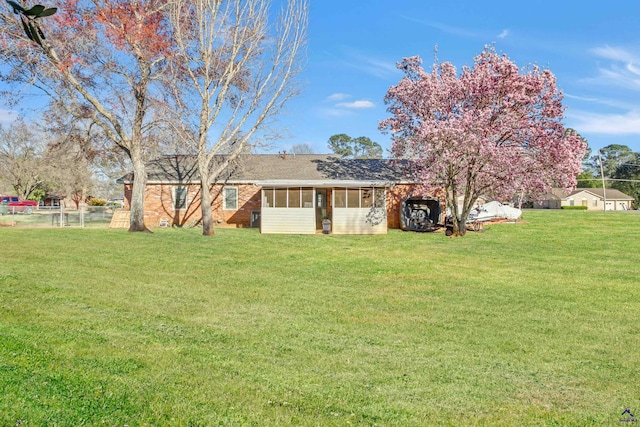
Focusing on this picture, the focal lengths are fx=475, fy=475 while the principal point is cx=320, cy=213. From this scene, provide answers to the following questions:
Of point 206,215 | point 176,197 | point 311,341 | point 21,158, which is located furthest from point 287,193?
point 21,158

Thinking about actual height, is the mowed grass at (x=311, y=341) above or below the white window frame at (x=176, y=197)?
below

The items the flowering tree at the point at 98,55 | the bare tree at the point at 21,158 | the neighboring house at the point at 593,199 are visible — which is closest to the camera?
the flowering tree at the point at 98,55

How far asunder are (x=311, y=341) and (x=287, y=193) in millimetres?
16451

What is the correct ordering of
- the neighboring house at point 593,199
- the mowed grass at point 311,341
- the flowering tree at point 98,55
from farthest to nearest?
the neighboring house at point 593,199 < the flowering tree at point 98,55 < the mowed grass at point 311,341

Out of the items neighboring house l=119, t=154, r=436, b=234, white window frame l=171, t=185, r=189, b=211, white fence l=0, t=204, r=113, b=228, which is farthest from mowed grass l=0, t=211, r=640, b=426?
white window frame l=171, t=185, r=189, b=211

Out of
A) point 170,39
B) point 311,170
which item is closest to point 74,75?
point 170,39

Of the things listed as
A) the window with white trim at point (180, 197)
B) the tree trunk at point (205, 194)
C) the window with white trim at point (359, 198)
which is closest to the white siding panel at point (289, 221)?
the window with white trim at point (359, 198)

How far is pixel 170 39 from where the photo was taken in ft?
67.2

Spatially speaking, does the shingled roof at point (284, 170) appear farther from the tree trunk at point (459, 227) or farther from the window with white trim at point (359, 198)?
the tree trunk at point (459, 227)

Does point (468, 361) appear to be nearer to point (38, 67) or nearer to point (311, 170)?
point (38, 67)

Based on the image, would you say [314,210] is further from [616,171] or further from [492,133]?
[616,171]

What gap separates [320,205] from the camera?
79.6 ft

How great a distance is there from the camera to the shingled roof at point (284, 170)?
24.7 metres

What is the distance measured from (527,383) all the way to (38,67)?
1948 cm
